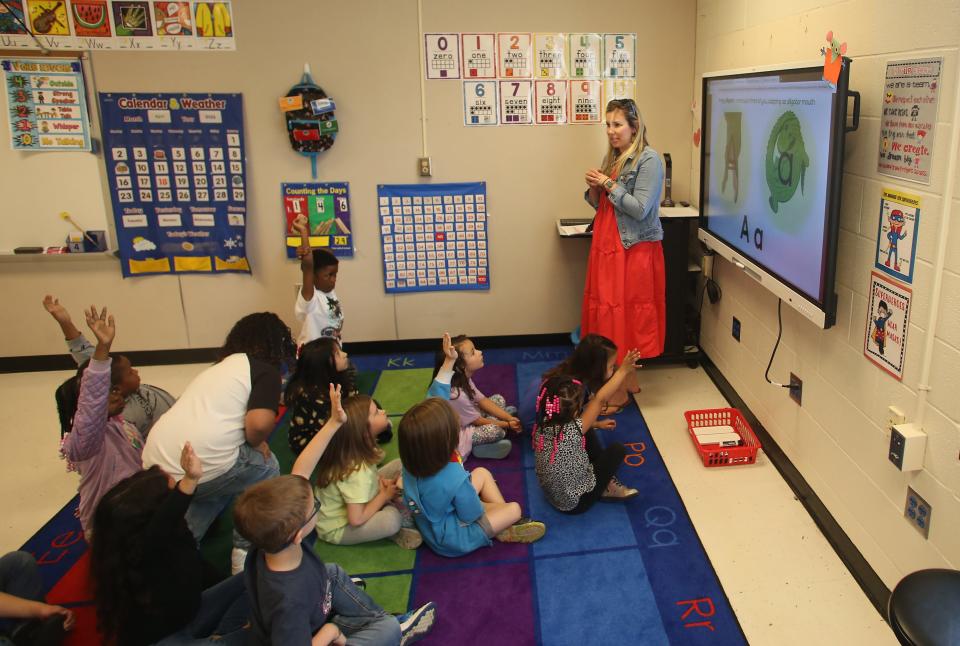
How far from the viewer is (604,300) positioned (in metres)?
3.82

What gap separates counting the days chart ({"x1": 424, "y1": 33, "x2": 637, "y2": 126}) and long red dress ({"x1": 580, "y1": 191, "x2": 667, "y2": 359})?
85 cm

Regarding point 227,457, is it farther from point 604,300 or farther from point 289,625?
point 604,300

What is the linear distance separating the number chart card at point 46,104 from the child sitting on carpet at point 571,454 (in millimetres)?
3268

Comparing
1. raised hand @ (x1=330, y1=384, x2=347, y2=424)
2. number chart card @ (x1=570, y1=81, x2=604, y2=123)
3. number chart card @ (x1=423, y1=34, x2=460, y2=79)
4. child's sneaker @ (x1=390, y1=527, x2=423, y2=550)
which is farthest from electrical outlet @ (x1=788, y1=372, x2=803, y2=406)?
number chart card @ (x1=423, y1=34, x2=460, y2=79)

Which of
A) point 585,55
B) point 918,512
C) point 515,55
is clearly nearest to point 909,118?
point 918,512

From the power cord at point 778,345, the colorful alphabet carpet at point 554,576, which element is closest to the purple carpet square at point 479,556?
the colorful alphabet carpet at point 554,576

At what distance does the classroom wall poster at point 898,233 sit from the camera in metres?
2.19

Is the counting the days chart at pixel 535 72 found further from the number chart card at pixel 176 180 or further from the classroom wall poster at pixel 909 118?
the classroom wall poster at pixel 909 118

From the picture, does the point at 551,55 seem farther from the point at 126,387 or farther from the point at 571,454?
the point at 126,387

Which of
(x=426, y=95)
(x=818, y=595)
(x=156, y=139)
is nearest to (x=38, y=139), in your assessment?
(x=156, y=139)

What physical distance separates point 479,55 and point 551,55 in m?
0.42

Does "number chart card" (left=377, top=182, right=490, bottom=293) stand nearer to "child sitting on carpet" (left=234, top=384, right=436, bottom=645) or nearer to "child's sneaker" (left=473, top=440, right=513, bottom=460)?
"child's sneaker" (left=473, top=440, right=513, bottom=460)

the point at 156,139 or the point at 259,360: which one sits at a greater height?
the point at 156,139

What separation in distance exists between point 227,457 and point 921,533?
2308mm
